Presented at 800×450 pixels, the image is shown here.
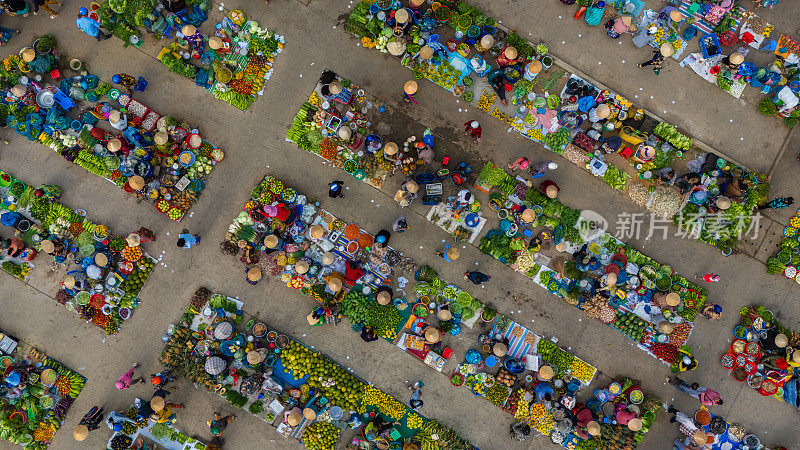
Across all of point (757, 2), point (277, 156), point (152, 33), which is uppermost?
point (757, 2)

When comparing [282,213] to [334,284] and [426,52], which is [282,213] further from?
[426,52]

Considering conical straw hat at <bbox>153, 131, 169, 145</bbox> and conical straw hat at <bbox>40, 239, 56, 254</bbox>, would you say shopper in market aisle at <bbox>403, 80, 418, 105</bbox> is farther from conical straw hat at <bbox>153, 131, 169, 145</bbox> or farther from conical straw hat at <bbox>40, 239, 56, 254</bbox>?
conical straw hat at <bbox>40, 239, 56, 254</bbox>

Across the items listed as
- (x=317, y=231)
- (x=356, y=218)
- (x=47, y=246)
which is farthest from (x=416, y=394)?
(x=47, y=246)

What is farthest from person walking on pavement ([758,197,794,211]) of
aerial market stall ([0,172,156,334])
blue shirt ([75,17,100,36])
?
blue shirt ([75,17,100,36])

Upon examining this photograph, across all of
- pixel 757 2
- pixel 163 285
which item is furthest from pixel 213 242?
pixel 757 2

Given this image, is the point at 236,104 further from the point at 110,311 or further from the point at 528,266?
the point at 528,266
